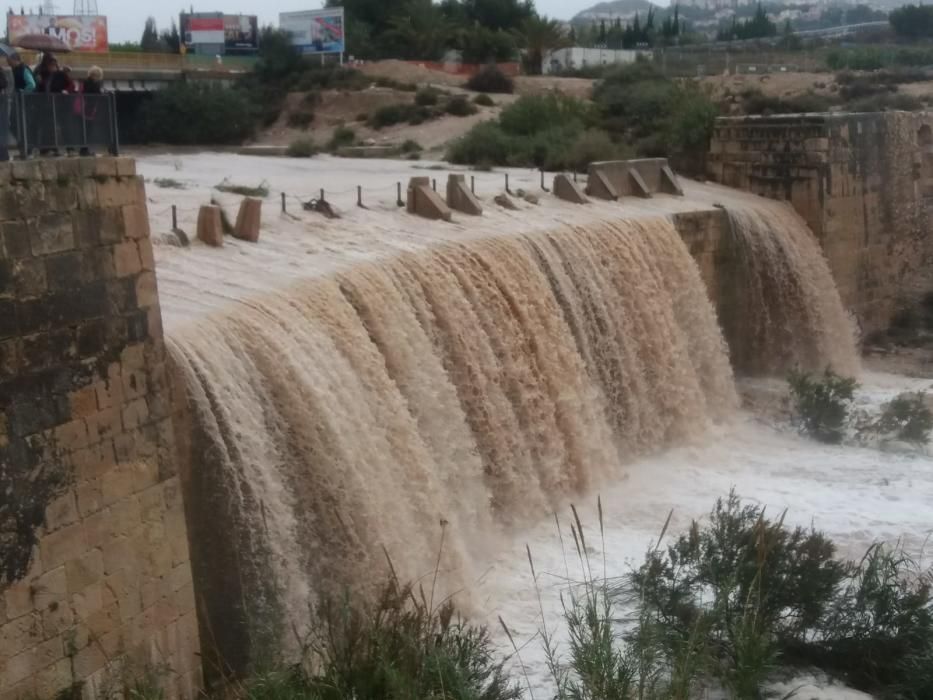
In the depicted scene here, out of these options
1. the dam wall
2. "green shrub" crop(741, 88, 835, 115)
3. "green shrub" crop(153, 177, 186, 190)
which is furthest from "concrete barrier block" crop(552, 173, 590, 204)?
"green shrub" crop(741, 88, 835, 115)

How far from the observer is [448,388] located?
32.5 feet

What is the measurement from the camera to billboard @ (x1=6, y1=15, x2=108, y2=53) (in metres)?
36.7

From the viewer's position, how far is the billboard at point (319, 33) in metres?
41.2

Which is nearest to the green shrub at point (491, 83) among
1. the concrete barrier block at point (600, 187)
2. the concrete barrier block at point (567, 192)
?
the concrete barrier block at point (600, 187)

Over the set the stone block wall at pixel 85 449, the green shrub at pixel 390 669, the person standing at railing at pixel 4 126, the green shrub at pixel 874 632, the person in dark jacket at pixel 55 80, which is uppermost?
the person in dark jacket at pixel 55 80

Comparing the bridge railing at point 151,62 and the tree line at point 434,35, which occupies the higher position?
the tree line at point 434,35

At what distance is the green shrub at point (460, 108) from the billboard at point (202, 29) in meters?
13.8

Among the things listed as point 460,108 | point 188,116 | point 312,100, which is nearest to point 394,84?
point 312,100

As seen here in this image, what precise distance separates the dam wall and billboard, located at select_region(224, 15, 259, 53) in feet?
89.8

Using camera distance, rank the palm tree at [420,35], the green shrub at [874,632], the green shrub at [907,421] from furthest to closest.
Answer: the palm tree at [420,35] → the green shrub at [907,421] → the green shrub at [874,632]

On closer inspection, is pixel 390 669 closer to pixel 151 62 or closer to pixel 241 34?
pixel 151 62

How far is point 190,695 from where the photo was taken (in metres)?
6.84

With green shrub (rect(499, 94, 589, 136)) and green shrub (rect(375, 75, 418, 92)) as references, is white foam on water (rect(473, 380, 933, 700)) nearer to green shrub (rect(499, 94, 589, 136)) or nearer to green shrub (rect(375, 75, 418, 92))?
green shrub (rect(499, 94, 589, 136))

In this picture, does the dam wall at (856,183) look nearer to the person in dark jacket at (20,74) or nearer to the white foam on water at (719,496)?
the white foam on water at (719,496)
